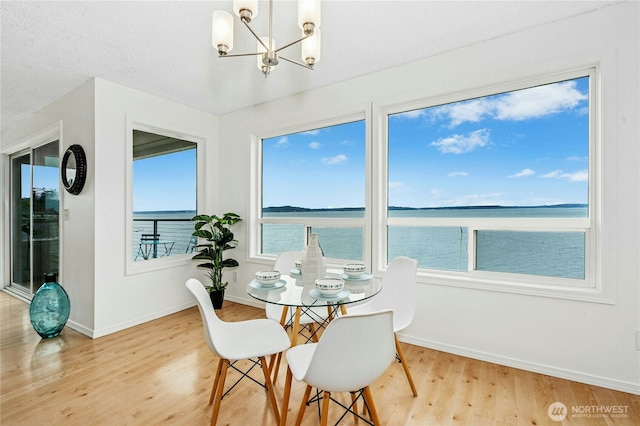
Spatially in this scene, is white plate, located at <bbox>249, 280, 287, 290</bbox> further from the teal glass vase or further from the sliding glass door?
the sliding glass door

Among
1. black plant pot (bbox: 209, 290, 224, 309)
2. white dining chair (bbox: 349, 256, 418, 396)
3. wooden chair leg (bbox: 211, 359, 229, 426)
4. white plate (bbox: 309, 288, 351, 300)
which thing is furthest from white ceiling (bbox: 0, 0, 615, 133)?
black plant pot (bbox: 209, 290, 224, 309)

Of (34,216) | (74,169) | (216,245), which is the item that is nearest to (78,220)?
(74,169)

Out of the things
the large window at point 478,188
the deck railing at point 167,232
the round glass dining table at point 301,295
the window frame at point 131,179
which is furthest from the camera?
the deck railing at point 167,232

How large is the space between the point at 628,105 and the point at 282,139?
3.16 m

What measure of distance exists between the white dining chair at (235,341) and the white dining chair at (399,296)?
2.54ft

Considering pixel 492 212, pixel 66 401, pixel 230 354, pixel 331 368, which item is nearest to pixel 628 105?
pixel 492 212

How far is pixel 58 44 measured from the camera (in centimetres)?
245

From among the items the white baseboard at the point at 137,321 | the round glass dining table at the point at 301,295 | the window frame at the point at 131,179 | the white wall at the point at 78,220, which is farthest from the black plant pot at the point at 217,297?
the round glass dining table at the point at 301,295

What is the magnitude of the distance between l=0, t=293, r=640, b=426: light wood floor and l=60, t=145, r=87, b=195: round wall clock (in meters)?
1.52

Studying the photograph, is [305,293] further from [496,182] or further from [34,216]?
[34,216]

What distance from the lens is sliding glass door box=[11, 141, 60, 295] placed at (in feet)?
12.6

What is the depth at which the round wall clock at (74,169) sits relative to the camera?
3.07 meters

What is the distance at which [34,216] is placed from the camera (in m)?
4.22

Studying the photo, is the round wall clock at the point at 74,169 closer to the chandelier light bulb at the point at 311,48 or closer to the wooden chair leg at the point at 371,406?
the chandelier light bulb at the point at 311,48
